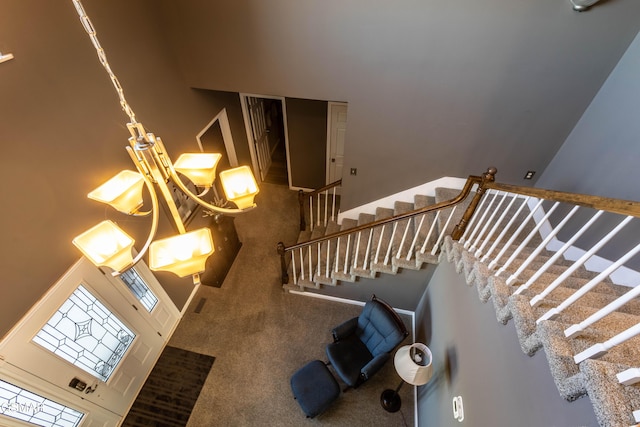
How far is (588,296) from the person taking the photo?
2.03 metres

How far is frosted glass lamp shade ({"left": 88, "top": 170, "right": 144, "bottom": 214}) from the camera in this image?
4.56 ft

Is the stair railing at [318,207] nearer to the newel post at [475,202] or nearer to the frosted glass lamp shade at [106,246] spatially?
the newel post at [475,202]

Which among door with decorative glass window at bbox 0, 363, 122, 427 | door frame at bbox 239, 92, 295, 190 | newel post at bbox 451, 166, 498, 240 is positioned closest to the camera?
door with decorative glass window at bbox 0, 363, 122, 427

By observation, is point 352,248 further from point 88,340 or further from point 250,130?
point 250,130

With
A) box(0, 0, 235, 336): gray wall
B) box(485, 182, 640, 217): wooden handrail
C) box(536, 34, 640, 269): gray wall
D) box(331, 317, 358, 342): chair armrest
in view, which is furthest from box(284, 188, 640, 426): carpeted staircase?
box(0, 0, 235, 336): gray wall

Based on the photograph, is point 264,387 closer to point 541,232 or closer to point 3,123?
point 3,123

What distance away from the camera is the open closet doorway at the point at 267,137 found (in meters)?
5.21

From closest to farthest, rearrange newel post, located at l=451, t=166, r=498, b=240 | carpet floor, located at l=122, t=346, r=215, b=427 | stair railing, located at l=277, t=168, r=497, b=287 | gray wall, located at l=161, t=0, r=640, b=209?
newel post, located at l=451, t=166, r=498, b=240
gray wall, located at l=161, t=0, r=640, b=209
stair railing, located at l=277, t=168, r=497, b=287
carpet floor, located at l=122, t=346, r=215, b=427

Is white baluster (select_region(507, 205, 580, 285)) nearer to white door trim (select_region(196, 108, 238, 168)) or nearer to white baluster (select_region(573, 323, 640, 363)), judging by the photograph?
white baluster (select_region(573, 323, 640, 363))

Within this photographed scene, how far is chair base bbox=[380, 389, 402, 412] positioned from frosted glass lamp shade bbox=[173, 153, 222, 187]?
3012 millimetres

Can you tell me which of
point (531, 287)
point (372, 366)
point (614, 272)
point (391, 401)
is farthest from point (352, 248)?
point (614, 272)

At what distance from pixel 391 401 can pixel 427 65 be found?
3.63m

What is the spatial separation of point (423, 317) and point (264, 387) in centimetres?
207

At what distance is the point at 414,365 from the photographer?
2455 millimetres
